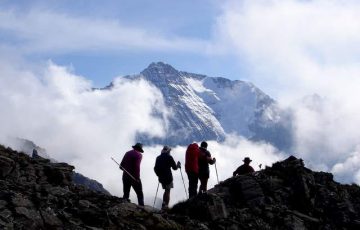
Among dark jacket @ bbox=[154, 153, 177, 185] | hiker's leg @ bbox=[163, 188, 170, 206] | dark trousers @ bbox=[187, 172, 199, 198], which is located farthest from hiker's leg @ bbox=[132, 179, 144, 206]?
dark trousers @ bbox=[187, 172, 199, 198]

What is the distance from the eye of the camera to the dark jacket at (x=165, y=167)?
2562cm

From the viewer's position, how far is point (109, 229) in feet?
55.8

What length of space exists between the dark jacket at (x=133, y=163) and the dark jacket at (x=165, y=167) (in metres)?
1.78

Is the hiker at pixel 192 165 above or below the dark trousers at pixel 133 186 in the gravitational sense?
above

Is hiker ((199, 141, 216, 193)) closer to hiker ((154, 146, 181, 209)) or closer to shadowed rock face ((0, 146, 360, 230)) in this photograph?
shadowed rock face ((0, 146, 360, 230))

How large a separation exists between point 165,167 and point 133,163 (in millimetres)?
2158

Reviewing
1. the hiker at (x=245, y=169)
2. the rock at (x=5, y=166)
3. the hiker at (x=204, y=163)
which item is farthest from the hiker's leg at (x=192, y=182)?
the rock at (x=5, y=166)

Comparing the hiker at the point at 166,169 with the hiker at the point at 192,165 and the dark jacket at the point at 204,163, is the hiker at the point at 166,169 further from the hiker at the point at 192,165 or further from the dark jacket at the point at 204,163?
the dark jacket at the point at 204,163

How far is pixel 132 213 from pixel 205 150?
9.01 meters

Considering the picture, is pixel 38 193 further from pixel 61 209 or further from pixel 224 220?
pixel 224 220

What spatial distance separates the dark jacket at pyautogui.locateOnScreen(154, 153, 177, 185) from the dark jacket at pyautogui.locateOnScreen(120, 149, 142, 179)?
1.78 metres

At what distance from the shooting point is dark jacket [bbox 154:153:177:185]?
25.6 metres

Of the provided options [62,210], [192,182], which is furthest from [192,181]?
[62,210]

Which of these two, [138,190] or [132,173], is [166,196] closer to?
[138,190]
